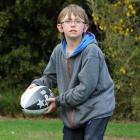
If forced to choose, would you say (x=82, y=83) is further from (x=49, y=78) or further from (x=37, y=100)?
(x=49, y=78)

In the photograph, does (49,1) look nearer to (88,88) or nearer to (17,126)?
(17,126)

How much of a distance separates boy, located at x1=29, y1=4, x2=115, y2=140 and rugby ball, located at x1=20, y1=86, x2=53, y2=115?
0.18ft

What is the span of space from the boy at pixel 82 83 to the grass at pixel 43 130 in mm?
4539

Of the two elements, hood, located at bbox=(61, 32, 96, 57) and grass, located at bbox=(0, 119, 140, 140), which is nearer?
hood, located at bbox=(61, 32, 96, 57)

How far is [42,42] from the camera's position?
51.0 ft

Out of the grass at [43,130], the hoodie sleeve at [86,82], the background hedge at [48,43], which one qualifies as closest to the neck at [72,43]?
the hoodie sleeve at [86,82]

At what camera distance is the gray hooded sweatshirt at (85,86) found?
4652mm

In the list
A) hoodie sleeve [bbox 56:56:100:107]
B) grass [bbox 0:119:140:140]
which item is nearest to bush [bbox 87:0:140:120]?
grass [bbox 0:119:140:140]

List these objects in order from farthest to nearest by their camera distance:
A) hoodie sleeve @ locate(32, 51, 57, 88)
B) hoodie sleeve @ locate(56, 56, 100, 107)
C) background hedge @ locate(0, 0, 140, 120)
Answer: background hedge @ locate(0, 0, 140, 120) → hoodie sleeve @ locate(32, 51, 57, 88) → hoodie sleeve @ locate(56, 56, 100, 107)

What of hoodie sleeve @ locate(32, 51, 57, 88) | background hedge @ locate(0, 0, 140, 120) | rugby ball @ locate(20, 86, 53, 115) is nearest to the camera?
rugby ball @ locate(20, 86, 53, 115)

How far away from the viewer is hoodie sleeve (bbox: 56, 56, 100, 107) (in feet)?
15.2

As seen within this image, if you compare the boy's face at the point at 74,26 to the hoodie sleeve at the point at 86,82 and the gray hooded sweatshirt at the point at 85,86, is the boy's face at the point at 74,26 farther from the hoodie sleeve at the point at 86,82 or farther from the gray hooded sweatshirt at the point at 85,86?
the hoodie sleeve at the point at 86,82

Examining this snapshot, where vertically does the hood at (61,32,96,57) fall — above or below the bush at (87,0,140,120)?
above

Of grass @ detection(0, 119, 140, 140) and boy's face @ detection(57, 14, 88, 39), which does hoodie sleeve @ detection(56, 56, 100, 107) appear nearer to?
boy's face @ detection(57, 14, 88, 39)
